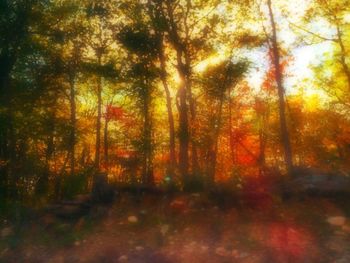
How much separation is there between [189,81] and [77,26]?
1072 cm

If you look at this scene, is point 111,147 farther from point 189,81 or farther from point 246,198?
point 246,198

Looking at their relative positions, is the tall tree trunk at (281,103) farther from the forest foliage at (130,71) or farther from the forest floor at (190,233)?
the forest floor at (190,233)

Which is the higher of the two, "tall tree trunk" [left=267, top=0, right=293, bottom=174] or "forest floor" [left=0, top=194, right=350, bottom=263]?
"tall tree trunk" [left=267, top=0, right=293, bottom=174]

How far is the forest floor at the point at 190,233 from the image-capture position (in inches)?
316

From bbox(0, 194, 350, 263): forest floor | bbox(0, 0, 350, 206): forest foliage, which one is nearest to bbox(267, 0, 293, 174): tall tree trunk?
bbox(0, 0, 350, 206): forest foliage

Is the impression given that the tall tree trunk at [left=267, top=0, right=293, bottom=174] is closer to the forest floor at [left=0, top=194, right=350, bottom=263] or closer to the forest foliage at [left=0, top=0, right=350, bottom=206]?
the forest foliage at [left=0, top=0, right=350, bottom=206]

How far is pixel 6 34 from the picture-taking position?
62.0ft

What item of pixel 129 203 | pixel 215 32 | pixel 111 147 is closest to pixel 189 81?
A: pixel 215 32

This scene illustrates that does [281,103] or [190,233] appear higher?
[281,103]

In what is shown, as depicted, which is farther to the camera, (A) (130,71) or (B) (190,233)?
(A) (130,71)

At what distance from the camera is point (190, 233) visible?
943cm

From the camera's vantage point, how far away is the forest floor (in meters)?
8.02

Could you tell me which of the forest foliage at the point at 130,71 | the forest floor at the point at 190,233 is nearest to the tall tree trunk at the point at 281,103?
the forest foliage at the point at 130,71

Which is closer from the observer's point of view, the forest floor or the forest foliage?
the forest floor
